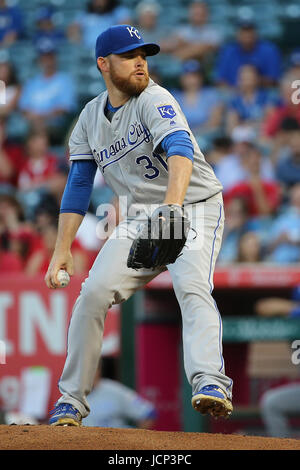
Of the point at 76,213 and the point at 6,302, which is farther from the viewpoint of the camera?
the point at 6,302

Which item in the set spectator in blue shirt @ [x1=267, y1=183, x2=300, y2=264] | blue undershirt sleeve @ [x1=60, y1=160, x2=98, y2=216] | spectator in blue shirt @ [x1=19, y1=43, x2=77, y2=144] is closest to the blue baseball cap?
blue undershirt sleeve @ [x1=60, y1=160, x2=98, y2=216]

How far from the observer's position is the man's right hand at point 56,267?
3719 millimetres

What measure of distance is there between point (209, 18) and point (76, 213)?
660 centimetres

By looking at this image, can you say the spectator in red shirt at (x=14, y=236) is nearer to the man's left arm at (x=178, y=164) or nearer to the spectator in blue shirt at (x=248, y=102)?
the spectator in blue shirt at (x=248, y=102)

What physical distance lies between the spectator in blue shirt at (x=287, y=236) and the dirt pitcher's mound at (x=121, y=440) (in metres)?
3.89

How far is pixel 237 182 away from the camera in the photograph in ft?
26.0

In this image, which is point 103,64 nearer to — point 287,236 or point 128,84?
point 128,84

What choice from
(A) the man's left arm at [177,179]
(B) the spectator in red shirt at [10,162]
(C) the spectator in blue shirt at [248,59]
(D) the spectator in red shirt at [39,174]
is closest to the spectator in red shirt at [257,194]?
(C) the spectator in blue shirt at [248,59]

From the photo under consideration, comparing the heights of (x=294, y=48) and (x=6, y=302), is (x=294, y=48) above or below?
above

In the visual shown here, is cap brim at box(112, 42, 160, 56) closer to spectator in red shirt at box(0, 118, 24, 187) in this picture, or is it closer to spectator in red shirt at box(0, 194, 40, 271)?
spectator in red shirt at box(0, 194, 40, 271)

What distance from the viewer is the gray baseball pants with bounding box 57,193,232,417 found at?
11.2 feet

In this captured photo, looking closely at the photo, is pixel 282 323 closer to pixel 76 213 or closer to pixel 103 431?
pixel 76 213

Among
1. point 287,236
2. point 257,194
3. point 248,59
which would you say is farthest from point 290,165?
point 248,59

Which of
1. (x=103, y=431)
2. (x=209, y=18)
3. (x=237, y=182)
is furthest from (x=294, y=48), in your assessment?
(x=103, y=431)
